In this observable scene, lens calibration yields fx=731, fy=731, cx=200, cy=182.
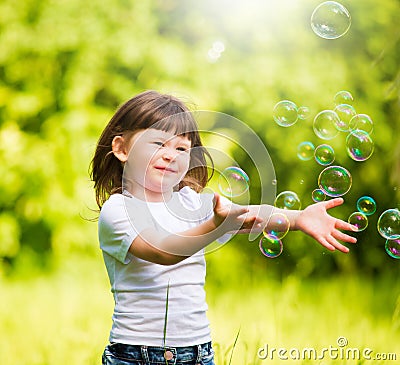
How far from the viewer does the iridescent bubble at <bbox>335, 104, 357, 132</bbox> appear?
2.70 m

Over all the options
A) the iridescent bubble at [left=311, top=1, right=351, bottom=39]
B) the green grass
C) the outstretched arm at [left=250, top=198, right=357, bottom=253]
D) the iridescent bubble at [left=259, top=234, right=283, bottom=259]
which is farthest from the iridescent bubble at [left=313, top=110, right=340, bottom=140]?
the outstretched arm at [left=250, top=198, right=357, bottom=253]

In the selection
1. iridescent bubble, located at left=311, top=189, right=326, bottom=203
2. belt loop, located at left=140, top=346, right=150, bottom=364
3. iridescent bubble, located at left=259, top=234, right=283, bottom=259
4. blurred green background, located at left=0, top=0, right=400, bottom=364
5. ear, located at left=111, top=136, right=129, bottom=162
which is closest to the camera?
belt loop, located at left=140, top=346, right=150, bottom=364

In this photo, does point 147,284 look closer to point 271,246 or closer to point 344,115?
point 271,246

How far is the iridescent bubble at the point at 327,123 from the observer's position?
2.70 meters

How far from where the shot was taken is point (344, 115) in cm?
271

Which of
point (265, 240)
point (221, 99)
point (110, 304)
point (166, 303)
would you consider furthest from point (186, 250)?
point (221, 99)

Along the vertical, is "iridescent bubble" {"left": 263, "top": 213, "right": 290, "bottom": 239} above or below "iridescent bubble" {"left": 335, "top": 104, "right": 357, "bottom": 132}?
below

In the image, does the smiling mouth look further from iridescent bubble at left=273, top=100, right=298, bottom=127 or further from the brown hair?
iridescent bubble at left=273, top=100, right=298, bottom=127

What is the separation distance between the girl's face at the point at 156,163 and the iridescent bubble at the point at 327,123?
81cm

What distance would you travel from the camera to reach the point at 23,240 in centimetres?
566

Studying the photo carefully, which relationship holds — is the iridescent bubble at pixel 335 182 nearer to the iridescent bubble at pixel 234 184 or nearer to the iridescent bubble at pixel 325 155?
the iridescent bubble at pixel 325 155

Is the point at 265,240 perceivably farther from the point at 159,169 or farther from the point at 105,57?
the point at 105,57

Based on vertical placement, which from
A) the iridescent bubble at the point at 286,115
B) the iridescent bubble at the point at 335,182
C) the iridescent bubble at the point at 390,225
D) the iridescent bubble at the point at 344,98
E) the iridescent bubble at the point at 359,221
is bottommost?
the iridescent bubble at the point at 390,225

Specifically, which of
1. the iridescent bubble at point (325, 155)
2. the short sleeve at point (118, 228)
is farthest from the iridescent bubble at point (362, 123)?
the short sleeve at point (118, 228)
